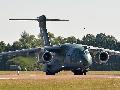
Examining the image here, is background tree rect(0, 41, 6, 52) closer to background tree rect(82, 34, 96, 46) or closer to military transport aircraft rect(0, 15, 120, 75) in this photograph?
background tree rect(82, 34, 96, 46)

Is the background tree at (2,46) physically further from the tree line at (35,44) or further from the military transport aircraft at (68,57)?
the military transport aircraft at (68,57)

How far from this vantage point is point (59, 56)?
2547 inches

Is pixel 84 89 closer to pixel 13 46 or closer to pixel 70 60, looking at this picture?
pixel 70 60

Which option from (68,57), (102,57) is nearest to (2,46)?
(102,57)

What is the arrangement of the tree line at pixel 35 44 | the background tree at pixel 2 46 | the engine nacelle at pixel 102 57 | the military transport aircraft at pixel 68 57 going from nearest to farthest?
1. the military transport aircraft at pixel 68 57
2. the engine nacelle at pixel 102 57
3. the tree line at pixel 35 44
4. the background tree at pixel 2 46

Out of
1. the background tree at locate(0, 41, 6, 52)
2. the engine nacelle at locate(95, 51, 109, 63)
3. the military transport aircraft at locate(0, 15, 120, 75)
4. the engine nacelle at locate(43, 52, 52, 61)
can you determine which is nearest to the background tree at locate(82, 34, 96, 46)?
the background tree at locate(0, 41, 6, 52)

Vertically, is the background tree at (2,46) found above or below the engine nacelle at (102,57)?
above

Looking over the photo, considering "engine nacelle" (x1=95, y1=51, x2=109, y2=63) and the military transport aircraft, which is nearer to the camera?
the military transport aircraft

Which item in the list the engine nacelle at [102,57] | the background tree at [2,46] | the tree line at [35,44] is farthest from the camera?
the background tree at [2,46]

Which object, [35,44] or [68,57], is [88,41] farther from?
[68,57]

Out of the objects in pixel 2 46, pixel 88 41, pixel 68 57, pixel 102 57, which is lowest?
pixel 68 57

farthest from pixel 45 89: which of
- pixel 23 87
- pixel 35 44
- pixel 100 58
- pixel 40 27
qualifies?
pixel 35 44

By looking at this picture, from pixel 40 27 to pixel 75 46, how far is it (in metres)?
10.3

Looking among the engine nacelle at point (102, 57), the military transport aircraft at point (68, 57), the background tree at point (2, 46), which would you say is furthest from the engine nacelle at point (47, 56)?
the background tree at point (2, 46)
